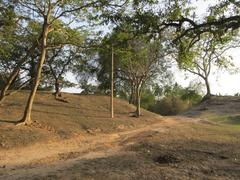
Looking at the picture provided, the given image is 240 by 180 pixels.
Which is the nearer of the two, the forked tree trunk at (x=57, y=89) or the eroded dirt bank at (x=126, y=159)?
the eroded dirt bank at (x=126, y=159)

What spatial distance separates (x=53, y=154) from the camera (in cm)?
1469

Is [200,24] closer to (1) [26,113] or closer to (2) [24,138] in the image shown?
(2) [24,138]

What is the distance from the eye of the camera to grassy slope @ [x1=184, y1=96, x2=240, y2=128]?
121 ft

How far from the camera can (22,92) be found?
30625mm

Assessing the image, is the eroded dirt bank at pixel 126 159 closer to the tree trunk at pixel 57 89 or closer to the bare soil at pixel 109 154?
the bare soil at pixel 109 154

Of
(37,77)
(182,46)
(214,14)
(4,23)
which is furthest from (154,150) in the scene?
(4,23)

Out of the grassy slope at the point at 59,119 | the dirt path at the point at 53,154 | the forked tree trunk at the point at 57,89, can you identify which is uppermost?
the forked tree trunk at the point at 57,89

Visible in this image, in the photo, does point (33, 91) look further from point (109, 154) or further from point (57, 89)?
point (57, 89)

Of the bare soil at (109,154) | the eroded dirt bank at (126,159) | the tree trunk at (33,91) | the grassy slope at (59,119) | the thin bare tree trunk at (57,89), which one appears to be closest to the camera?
the eroded dirt bank at (126,159)

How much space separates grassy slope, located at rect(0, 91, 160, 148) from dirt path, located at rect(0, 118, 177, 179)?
1.06 meters

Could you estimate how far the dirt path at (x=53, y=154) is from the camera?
449 inches

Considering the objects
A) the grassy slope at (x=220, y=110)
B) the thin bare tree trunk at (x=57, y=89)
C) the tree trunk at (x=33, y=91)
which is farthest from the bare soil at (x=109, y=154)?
the grassy slope at (x=220, y=110)

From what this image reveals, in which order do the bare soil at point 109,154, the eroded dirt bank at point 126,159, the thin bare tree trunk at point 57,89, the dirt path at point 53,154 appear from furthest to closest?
the thin bare tree trunk at point 57,89
the dirt path at point 53,154
the bare soil at point 109,154
the eroded dirt bank at point 126,159

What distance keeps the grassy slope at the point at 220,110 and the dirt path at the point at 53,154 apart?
745 inches
